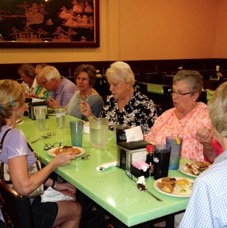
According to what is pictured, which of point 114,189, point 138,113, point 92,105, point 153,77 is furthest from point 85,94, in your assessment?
point 153,77

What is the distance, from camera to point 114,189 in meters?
1.36

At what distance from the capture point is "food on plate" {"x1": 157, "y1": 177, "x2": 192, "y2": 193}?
4.38ft

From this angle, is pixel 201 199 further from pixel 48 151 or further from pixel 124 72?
pixel 124 72

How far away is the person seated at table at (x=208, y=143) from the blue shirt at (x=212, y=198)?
746mm

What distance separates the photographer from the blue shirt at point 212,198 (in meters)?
0.94

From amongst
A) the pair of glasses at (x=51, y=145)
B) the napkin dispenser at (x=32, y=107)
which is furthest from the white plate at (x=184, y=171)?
the napkin dispenser at (x=32, y=107)

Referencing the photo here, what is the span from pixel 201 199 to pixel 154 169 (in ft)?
1.71

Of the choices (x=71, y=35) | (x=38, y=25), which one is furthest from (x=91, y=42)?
(x=38, y=25)

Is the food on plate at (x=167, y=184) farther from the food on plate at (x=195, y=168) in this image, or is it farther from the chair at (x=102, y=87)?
the chair at (x=102, y=87)

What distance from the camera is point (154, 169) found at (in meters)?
1.47

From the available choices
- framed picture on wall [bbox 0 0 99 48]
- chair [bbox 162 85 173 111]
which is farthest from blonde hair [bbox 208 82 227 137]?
framed picture on wall [bbox 0 0 99 48]

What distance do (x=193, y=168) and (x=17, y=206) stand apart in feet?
2.96

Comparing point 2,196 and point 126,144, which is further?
point 126,144

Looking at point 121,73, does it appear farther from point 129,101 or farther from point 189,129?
point 189,129
